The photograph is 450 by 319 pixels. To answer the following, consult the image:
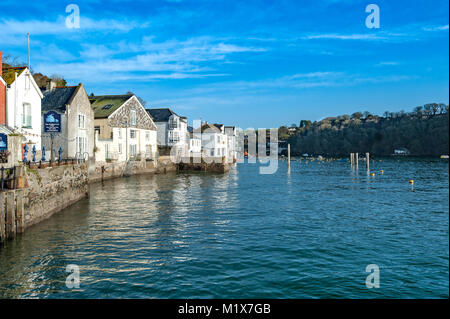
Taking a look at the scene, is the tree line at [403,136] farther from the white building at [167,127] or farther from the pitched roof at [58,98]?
the pitched roof at [58,98]

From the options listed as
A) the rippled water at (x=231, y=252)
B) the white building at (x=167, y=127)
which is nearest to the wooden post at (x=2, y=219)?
the rippled water at (x=231, y=252)

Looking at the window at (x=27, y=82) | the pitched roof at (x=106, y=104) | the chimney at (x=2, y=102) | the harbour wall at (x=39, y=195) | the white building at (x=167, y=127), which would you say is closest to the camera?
the harbour wall at (x=39, y=195)

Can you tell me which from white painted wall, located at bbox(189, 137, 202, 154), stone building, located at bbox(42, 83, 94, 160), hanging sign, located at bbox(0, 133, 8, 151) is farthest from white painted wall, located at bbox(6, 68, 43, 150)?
white painted wall, located at bbox(189, 137, 202, 154)

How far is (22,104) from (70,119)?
427 inches

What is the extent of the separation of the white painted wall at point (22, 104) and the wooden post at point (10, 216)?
1356 cm

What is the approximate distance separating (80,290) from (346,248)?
11146 millimetres

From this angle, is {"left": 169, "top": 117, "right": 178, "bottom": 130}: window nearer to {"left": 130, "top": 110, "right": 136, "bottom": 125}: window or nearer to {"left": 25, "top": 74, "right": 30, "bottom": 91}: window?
{"left": 130, "top": 110, "right": 136, "bottom": 125}: window

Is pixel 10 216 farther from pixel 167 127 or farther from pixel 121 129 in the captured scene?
pixel 167 127

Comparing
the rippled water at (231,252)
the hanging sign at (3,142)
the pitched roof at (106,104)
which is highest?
the pitched roof at (106,104)

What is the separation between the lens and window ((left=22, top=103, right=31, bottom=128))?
30.9 m

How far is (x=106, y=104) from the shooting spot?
57.9 meters

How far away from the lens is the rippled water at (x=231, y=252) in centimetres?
1164

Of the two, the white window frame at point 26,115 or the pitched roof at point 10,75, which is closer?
the pitched roof at point 10,75

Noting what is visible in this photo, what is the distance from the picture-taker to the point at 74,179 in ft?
95.1
